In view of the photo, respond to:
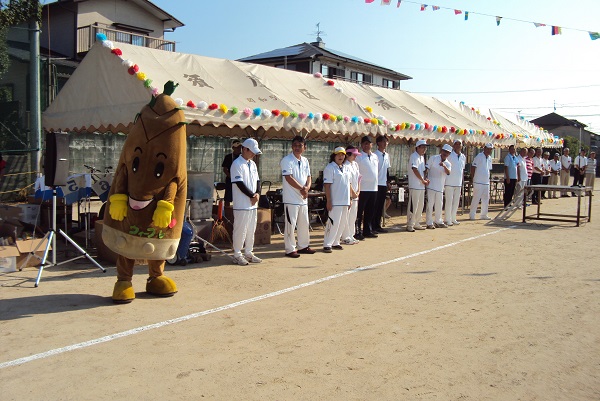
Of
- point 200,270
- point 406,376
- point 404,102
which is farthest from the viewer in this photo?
point 404,102

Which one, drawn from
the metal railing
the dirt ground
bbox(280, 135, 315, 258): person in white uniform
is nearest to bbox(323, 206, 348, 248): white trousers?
bbox(280, 135, 315, 258): person in white uniform

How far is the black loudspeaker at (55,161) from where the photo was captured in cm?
714

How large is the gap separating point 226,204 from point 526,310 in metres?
5.85

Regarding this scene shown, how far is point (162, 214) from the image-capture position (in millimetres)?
5551

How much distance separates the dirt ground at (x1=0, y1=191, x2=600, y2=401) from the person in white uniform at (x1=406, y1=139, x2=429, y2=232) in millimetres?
3555

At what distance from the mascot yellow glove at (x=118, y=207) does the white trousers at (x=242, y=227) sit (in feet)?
8.03

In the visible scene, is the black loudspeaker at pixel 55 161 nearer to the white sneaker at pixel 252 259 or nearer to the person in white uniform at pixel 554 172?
the white sneaker at pixel 252 259

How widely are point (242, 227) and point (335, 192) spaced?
81.7 inches

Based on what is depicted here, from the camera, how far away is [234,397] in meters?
3.66

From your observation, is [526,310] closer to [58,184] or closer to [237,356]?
[237,356]

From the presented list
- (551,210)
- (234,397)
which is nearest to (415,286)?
(234,397)

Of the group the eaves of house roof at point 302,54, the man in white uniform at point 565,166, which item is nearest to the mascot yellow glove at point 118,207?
the man in white uniform at point 565,166

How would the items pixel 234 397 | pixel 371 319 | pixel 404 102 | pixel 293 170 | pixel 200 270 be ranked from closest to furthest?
pixel 234 397 < pixel 371 319 < pixel 200 270 < pixel 293 170 < pixel 404 102

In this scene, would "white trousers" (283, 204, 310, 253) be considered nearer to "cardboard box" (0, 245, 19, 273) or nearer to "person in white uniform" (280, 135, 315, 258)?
"person in white uniform" (280, 135, 315, 258)
